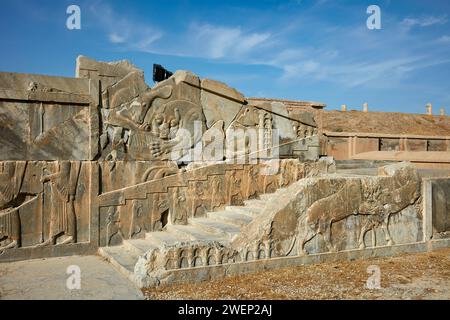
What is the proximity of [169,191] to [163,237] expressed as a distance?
1100mm

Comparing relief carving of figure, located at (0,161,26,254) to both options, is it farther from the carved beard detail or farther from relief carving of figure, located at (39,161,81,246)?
the carved beard detail

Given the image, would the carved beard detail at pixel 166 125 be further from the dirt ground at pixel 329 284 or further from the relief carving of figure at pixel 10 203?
the dirt ground at pixel 329 284

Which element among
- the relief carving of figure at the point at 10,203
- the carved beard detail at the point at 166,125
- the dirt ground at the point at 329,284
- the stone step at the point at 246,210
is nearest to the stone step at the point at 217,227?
the stone step at the point at 246,210

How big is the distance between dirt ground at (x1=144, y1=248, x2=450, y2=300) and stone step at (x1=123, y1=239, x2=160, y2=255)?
1747 mm

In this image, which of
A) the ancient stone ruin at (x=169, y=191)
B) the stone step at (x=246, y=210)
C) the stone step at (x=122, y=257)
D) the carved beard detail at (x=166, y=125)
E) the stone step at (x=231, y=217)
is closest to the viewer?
the stone step at (x=122, y=257)

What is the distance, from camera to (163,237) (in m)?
7.58

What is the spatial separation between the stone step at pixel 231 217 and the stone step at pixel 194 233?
48 centimetres

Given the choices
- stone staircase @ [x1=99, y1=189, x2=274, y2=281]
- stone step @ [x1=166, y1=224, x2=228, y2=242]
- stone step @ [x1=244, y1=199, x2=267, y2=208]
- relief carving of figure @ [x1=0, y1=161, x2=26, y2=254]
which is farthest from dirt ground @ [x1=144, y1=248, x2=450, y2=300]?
relief carving of figure @ [x1=0, y1=161, x2=26, y2=254]

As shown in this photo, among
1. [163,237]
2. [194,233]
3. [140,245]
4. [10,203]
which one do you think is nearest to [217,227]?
[194,233]

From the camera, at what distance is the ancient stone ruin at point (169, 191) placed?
21.3 ft

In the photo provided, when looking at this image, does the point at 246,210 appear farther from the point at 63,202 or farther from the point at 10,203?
the point at 10,203

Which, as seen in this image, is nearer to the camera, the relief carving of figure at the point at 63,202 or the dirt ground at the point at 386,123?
the relief carving of figure at the point at 63,202

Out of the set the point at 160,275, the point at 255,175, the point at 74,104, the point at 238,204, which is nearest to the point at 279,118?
the point at 255,175

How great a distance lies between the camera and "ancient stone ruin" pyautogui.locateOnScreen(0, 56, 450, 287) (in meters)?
6.50
